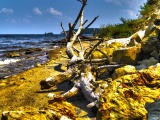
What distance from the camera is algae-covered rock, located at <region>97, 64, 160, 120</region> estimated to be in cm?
421

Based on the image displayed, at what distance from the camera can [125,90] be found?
4480mm

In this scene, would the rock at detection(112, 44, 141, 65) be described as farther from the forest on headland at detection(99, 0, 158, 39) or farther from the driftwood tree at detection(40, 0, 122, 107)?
the forest on headland at detection(99, 0, 158, 39)

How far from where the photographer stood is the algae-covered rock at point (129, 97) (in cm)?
421

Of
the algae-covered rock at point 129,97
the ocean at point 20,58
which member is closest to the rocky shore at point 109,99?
the algae-covered rock at point 129,97

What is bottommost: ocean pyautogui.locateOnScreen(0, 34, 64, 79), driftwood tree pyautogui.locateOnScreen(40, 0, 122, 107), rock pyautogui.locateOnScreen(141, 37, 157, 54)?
ocean pyautogui.locateOnScreen(0, 34, 64, 79)

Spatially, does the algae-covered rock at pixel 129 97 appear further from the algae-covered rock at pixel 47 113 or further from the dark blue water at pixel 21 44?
the dark blue water at pixel 21 44

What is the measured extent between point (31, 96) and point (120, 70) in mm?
2739

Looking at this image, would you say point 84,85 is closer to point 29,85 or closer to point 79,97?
point 79,97

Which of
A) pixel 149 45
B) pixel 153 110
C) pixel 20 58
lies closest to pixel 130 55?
pixel 149 45

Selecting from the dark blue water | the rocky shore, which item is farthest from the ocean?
the rocky shore

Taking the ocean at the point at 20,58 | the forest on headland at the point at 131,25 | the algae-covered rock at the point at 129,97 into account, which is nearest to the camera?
the algae-covered rock at the point at 129,97

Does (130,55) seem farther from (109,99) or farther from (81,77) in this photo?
(109,99)

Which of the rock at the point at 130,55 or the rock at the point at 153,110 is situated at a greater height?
the rock at the point at 130,55

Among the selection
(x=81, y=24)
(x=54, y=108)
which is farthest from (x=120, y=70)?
(x=81, y=24)
